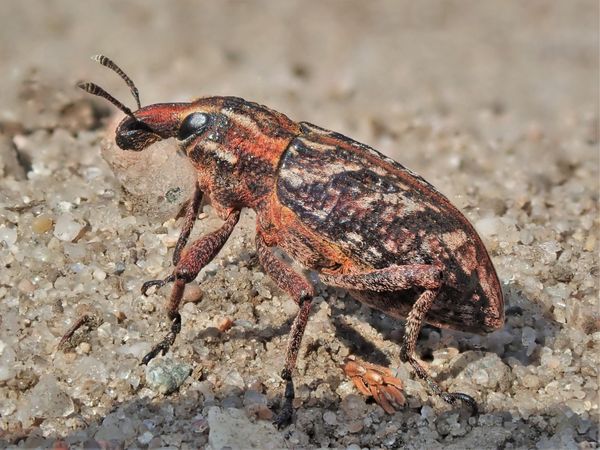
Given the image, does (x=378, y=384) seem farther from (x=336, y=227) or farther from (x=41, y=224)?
(x=41, y=224)

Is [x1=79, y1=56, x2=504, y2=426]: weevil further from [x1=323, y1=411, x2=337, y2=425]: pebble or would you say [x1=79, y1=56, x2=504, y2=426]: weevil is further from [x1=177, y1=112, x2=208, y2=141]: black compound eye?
[x1=323, y1=411, x2=337, y2=425]: pebble

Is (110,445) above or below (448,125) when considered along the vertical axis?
below

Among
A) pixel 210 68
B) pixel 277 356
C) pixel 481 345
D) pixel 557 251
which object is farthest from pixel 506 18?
pixel 277 356

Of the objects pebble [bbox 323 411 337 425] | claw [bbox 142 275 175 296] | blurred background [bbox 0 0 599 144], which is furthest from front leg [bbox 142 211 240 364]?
blurred background [bbox 0 0 599 144]

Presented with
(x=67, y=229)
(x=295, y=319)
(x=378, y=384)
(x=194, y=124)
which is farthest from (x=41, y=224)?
(x=378, y=384)

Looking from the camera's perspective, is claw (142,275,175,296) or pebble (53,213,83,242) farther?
pebble (53,213,83,242)

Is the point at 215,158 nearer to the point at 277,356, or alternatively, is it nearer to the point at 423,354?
the point at 277,356

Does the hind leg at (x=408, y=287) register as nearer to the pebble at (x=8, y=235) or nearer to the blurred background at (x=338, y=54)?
the pebble at (x=8, y=235)


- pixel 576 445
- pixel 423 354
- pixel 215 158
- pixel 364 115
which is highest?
pixel 364 115
